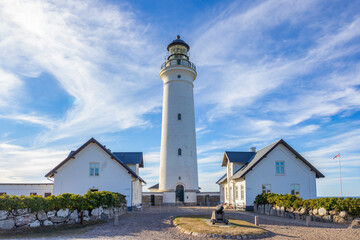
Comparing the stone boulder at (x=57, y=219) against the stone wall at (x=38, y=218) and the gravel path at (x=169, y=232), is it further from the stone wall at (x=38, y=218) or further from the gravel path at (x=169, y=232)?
the gravel path at (x=169, y=232)

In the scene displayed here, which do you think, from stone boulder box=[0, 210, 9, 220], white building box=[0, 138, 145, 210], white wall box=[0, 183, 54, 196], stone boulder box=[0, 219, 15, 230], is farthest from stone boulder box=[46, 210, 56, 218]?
white wall box=[0, 183, 54, 196]

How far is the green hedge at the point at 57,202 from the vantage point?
13.8 meters

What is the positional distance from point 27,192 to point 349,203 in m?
27.6

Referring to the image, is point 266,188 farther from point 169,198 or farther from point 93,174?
point 93,174

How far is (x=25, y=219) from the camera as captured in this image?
14.1 meters

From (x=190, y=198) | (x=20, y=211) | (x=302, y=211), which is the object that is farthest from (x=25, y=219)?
(x=190, y=198)

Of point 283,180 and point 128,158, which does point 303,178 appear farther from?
point 128,158

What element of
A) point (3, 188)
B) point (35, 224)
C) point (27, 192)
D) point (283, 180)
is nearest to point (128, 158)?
point (27, 192)

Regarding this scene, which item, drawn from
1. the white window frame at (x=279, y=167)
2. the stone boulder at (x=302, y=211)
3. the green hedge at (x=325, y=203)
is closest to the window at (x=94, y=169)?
the green hedge at (x=325, y=203)

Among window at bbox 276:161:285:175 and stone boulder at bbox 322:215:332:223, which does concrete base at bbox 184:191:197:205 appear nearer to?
window at bbox 276:161:285:175

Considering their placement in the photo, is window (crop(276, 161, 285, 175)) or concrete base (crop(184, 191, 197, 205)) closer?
window (crop(276, 161, 285, 175))

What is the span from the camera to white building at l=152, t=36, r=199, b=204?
33562 millimetres

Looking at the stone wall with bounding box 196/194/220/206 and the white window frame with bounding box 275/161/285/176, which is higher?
the white window frame with bounding box 275/161/285/176

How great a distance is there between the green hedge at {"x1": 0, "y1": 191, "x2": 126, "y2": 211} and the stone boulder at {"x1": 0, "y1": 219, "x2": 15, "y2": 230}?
0.53 m
